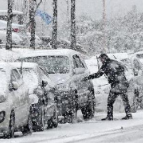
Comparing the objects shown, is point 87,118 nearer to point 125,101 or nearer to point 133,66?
point 125,101

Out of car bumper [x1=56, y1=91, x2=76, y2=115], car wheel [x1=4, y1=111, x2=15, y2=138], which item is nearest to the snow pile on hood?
Answer: car bumper [x1=56, y1=91, x2=76, y2=115]

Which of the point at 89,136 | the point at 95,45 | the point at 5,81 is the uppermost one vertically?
the point at 95,45

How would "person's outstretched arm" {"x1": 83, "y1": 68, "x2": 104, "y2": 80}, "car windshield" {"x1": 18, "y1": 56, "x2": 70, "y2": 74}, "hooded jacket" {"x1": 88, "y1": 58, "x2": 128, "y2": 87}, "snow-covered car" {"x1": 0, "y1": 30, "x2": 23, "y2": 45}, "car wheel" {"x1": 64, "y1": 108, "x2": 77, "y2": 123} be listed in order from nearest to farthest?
"car wheel" {"x1": 64, "y1": 108, "x2": 77, "y2": 123}
"car windshield" {"x1": 18, "y1": 56, "x2": 70, "y2": 74}
"hooded jacket" {"x1": 88, "y1": 58, "x2": 128, "y2": 87}
"person's outstretched arm" {"x1": 83, "y1": 68, "x2": 104, "y2": 80}
"snow-covered car" {"x1": 0, "y1": 30, "x2": 23, "y2": 45}

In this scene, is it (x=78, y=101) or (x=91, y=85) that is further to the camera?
(x=91, y=85)

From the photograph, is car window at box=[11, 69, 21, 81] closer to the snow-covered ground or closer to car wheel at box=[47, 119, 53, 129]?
the snow-covered ground

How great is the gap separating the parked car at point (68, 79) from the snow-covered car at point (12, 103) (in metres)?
2.48

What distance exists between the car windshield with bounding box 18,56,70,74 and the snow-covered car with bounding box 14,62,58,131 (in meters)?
1.40

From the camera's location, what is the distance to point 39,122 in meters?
14.4

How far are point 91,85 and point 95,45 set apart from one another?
5752 centimetres

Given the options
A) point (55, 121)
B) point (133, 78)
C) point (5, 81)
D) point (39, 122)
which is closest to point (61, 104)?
point (55, 121)

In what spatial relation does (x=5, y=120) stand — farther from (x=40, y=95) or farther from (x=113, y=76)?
(x=113, y=76)

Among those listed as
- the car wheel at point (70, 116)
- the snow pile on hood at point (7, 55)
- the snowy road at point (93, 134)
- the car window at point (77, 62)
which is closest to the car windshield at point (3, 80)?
the snowy road at point (93, 134)

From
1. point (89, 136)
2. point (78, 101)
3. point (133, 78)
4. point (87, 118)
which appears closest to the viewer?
point (89, 136)

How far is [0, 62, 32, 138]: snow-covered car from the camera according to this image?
12281 mm
